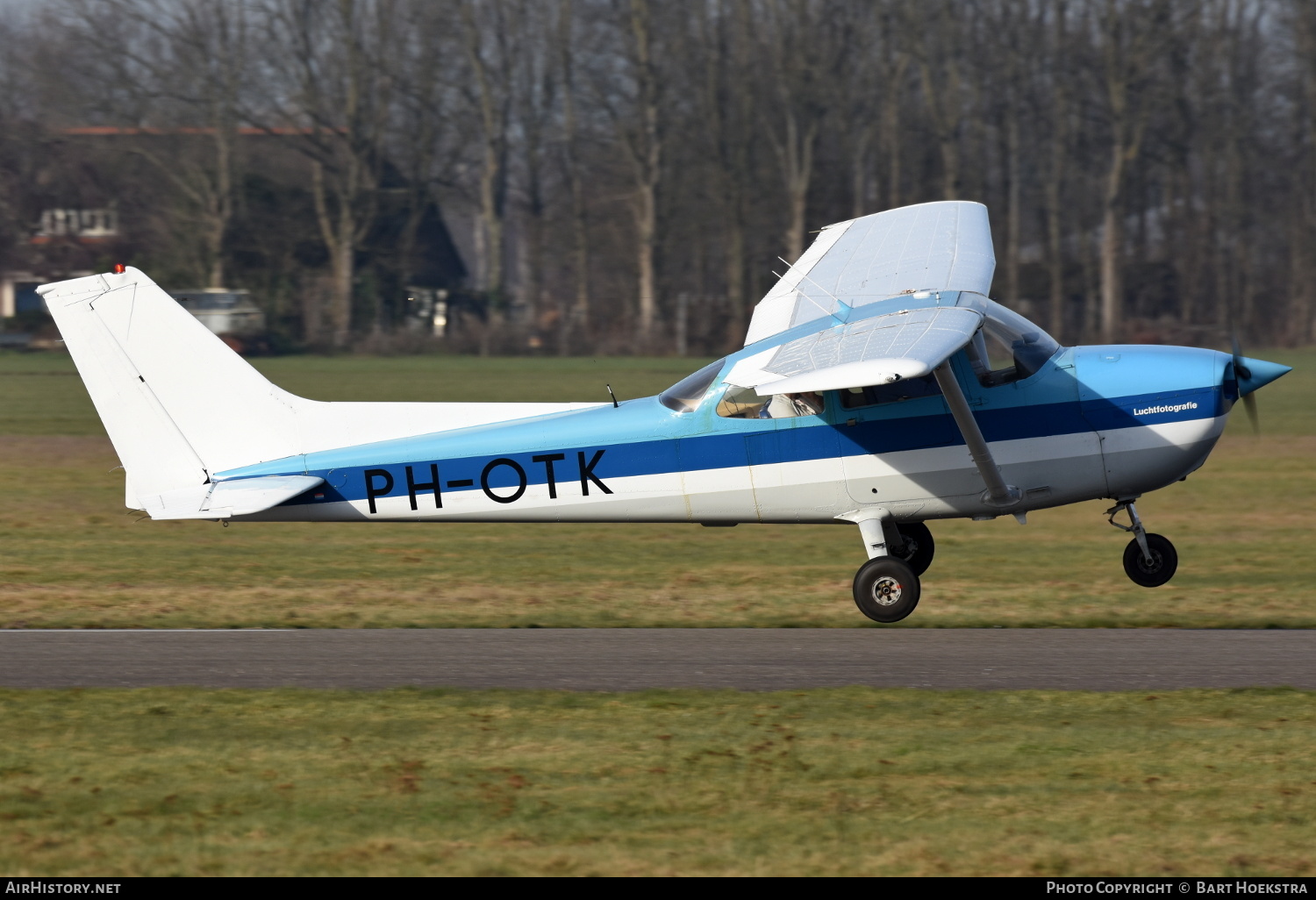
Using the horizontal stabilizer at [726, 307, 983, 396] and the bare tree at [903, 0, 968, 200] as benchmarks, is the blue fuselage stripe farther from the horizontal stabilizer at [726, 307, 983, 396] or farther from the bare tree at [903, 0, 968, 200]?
the bare tree at [903, 0, 968, 200]

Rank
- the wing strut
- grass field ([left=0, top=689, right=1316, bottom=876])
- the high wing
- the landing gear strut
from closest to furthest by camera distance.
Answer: grass field ([left=0, top=689, right=1316, bottom=876]) < the wing strut < the landing gear strut < the high wing

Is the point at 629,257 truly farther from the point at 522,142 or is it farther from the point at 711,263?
the point at 522,142

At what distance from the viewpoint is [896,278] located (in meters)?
11.4

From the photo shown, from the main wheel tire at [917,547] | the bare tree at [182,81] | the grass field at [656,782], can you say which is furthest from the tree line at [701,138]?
the grass field at [656,782]

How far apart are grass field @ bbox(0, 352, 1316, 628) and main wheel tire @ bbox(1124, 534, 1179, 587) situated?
18 centimetres

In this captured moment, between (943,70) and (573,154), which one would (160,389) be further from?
(943,70)

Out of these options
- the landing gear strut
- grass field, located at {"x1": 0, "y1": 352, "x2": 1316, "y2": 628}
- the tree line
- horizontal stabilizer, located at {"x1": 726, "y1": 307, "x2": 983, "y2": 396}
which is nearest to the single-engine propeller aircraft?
the landing gear strut

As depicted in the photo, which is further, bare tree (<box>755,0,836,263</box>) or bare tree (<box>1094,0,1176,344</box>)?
bare tree (<box>755,0,836,263</box>)

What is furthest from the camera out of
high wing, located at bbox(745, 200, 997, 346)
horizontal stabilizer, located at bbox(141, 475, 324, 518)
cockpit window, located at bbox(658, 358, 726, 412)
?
high wing, located at bbox(745, 200, 997, 346)

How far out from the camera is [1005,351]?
33.9ft

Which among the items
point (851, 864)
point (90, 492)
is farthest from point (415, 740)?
point (90, 492)

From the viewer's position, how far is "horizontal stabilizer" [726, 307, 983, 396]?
792 centimetres

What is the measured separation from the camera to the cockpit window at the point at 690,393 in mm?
10469

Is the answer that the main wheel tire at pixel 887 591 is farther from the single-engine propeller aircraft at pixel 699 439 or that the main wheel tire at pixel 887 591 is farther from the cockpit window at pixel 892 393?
the cockpit window at pixel 892 393
